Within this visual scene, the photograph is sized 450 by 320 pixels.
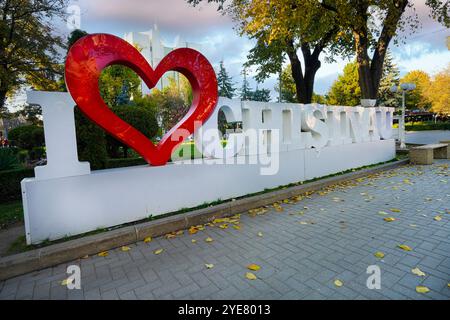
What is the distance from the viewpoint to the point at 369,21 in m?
12.5

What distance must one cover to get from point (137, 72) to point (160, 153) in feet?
5.04

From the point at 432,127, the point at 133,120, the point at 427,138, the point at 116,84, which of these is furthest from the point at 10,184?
the point at 432,127

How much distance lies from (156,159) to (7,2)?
1141cm

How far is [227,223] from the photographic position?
483cm

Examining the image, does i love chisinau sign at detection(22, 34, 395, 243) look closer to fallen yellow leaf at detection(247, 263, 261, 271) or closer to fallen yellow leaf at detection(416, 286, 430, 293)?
fallen yellow leaf at detection(247, 263, 261, 271)

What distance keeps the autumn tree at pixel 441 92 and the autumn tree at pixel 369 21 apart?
29.2m

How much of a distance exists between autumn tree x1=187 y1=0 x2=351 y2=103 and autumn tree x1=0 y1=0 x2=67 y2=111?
702 centimetres

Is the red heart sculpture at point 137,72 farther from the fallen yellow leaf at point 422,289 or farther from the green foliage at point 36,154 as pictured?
the green foliage at point 36,154

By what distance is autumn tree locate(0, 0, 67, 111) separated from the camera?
10.8 m

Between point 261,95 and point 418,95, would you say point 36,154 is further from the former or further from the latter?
point 418,95

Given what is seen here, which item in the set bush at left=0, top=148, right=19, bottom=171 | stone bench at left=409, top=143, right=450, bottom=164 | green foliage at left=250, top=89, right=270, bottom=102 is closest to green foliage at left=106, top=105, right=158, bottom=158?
bush at left=0, top=148, right=19, bottom=171

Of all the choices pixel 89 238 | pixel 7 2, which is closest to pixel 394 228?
pixel 89 238

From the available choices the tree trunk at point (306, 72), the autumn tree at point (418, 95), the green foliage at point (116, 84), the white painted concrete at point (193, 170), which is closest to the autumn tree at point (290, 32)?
the tree trunk at point (306, 72)

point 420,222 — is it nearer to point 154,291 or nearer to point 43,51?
point 154,291
